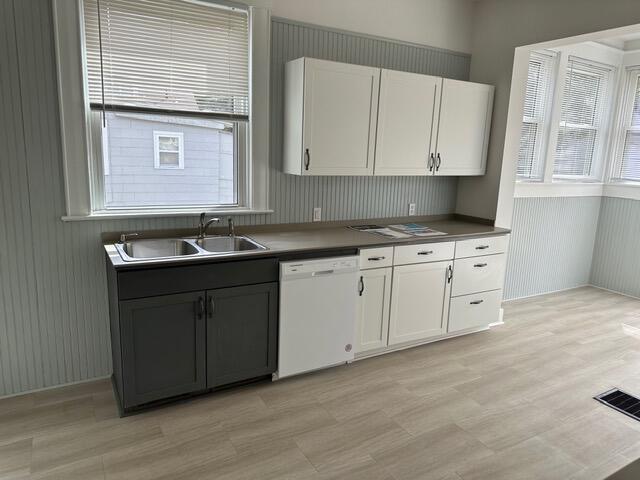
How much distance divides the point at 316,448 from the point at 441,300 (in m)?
1.75

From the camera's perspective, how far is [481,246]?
3.84m

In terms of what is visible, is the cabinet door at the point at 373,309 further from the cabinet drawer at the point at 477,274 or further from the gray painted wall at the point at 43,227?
the gray painted wall at the point at 43,227

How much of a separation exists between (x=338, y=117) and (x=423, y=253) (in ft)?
3.93

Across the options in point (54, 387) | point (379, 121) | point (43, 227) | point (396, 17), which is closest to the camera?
point (43, 227)

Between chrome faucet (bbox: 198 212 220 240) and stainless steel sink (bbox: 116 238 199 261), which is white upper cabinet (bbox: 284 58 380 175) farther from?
stainless steel sink (bbox: 116 238 199 261)

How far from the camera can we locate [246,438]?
8.12 ft

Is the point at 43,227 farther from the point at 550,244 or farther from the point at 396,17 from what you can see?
the point at 550,244

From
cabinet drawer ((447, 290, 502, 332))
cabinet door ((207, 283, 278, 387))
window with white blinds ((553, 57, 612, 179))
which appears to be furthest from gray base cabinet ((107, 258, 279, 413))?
window with white blinds ((553, 57, 612, 179))

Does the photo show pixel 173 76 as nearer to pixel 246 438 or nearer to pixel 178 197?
pixel 178 197

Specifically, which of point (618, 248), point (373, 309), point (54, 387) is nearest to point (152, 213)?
point (54, 387)

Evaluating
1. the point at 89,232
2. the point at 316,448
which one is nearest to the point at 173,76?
the point at 89,232

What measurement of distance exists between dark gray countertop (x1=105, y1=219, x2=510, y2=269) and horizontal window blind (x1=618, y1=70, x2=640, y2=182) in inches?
96.6

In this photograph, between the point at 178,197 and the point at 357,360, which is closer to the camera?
the point at 178,197

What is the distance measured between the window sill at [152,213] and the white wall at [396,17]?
1.40 metres
